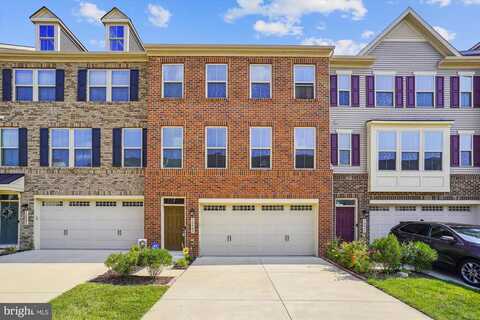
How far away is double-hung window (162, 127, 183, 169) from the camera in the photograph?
13867 millimetres

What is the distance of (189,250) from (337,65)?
10.7m

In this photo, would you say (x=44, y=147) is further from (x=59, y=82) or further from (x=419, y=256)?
(x=419, y=256)

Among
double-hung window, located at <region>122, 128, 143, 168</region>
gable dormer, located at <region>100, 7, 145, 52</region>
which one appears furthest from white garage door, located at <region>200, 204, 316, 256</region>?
gable dormer, located at <region>100, 7, 145, 52</region>

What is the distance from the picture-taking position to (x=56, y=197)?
14.2 meters

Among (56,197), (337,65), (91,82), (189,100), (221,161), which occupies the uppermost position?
(337,65)

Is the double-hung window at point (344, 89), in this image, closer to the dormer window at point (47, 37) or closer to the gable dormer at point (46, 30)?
the gable dormer at point (46, 30)

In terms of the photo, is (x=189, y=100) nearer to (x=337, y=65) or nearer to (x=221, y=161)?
(x=221, y=161)

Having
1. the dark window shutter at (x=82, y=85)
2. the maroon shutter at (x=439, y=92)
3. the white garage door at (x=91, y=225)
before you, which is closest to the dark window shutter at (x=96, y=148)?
the dark window shutter at (x=82, y=85)

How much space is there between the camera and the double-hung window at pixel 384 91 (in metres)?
15.3

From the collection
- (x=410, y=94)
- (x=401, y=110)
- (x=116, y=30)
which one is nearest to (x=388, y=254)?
(x=401, y=110)

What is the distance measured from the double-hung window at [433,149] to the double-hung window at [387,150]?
141cm

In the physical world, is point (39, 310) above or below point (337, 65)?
below

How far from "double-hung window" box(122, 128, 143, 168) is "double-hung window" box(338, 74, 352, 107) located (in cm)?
928

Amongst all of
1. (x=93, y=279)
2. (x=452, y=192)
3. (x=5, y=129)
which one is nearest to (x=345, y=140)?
(x=452, y=192)
